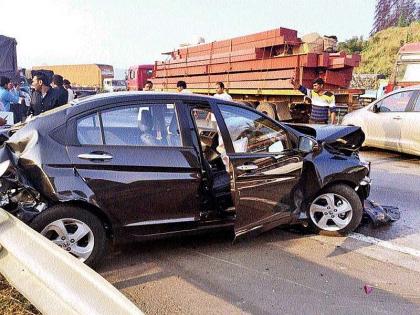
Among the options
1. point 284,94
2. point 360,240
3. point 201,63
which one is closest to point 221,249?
point 360,240

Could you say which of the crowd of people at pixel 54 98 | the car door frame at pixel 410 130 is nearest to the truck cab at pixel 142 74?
the crowd of people at pixel 54 98

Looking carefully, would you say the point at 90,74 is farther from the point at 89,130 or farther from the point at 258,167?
the point at 258,167

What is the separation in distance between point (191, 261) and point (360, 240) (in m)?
1.82

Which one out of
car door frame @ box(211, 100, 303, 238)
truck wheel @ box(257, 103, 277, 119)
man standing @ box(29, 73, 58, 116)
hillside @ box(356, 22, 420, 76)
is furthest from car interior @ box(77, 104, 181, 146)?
hillside @ box(356, 22, 420, 76)

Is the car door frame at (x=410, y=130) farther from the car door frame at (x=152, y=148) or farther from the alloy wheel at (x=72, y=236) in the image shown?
the alloy wheel at (x=72, y=236)

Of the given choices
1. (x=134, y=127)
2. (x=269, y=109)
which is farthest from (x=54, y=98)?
(x=269, y=109)

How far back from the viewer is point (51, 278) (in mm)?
2025

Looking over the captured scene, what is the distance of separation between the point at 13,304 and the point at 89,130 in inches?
56.5

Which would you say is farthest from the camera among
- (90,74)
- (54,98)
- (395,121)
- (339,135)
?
(90,74)

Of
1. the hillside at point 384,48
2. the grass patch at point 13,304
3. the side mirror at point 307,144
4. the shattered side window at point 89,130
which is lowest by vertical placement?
the grass patch at point 13,304

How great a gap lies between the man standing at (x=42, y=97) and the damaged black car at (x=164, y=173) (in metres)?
3.70

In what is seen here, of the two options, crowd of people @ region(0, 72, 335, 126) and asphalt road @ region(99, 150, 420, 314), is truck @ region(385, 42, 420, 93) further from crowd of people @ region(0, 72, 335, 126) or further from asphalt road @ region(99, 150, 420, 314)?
asphalt road @ region(99, 150, 420, 314)

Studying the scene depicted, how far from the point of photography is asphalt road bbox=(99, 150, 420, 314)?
10.4ft

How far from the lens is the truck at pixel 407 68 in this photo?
1348 centimetres
